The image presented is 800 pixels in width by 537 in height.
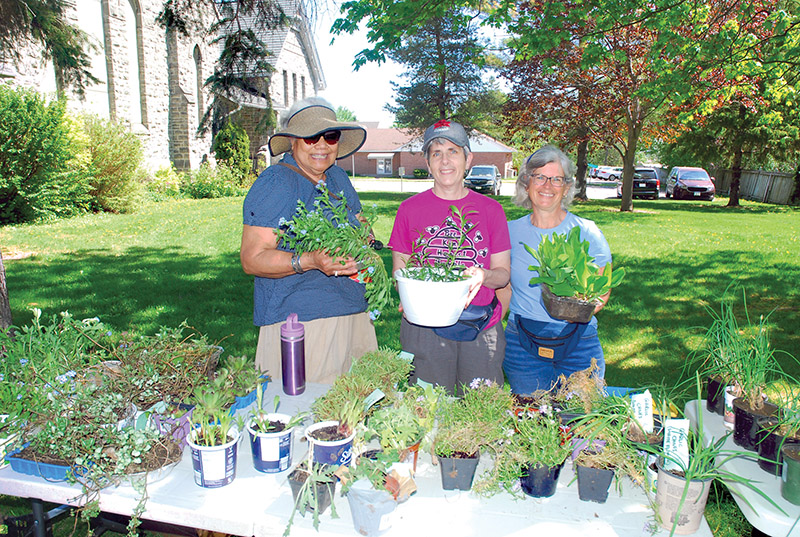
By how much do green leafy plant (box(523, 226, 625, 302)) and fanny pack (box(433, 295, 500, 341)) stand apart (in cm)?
36

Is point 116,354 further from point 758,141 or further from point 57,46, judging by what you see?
point 758,141

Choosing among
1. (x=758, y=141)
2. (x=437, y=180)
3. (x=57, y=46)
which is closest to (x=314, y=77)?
(x=758, y=141)

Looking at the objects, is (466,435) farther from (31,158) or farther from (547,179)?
(31,158)

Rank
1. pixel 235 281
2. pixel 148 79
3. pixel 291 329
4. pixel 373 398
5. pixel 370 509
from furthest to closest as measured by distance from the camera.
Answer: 1. pixel 148 79
2. pixel 235 281
3. pixel 291 329
4. pixel 373 398
5. pixel 370 509

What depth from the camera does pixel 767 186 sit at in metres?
22.1

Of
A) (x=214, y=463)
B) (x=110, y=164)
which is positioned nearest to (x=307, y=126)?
(x=214, y=463)

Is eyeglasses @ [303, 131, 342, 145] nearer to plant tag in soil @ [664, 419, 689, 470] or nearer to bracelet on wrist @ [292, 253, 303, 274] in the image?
bracelet on wrist @ [292, 253, 303, 274]

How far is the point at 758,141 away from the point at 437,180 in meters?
21.4

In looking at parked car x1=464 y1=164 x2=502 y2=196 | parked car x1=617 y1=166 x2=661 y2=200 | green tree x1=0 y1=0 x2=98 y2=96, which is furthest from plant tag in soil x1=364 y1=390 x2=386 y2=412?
parked car x1=617 y1=166 x2=661 y2=200

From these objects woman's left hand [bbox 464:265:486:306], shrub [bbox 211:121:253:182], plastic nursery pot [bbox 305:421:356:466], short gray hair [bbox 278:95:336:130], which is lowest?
plastic nursery pot [bbox 305:421:356:466]

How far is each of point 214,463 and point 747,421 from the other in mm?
1722

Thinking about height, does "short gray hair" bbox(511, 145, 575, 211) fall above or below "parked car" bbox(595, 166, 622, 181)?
below

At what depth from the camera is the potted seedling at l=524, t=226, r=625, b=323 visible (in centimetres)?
198

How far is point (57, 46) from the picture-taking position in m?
5.04
